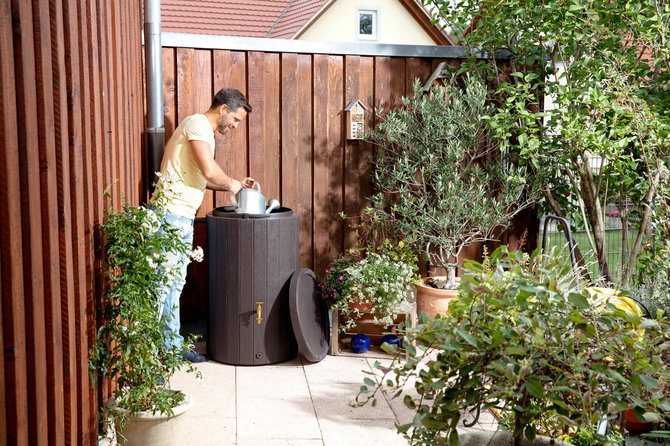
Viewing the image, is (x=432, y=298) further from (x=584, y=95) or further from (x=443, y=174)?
(x=584, y=95)

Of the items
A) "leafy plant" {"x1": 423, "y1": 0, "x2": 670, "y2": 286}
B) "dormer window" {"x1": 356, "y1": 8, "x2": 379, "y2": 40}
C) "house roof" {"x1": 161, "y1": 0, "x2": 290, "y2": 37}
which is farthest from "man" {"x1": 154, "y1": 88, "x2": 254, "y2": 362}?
"dormer window" {"x1": 356, "y1": 8, "x2": 379, "y2": 40}

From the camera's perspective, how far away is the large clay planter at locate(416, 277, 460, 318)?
500cm

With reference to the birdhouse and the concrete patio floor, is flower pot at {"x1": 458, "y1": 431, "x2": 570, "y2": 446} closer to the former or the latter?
the concrete patio floor

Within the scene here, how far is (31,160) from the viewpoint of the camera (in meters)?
1.84

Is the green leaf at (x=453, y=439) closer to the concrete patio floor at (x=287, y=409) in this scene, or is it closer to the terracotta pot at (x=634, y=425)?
the concrete patio floor at (x=287, y=409)

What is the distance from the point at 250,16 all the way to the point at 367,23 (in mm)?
3242

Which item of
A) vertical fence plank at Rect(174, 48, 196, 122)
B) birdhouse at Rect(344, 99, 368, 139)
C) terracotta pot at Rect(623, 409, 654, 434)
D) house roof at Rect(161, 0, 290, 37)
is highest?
house roof at Rect(161, 0, 290, 37)

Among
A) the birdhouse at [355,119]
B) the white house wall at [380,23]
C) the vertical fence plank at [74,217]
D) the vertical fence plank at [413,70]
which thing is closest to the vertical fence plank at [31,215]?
the vertical fence plank at [74,217]

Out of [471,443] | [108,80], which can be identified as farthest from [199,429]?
[471,443]

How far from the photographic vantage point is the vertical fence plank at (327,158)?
214 inches

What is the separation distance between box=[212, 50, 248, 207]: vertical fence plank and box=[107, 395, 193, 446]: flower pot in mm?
2603

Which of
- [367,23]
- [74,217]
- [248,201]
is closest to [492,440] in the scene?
[74,217]

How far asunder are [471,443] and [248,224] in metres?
2.85

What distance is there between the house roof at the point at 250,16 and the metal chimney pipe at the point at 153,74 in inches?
443
